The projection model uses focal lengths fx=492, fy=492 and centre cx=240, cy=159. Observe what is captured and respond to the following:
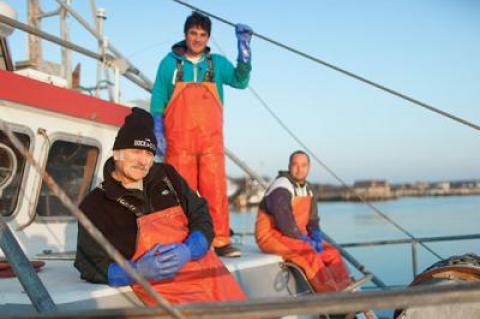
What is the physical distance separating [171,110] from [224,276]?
1875 millimetres

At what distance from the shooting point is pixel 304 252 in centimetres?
424

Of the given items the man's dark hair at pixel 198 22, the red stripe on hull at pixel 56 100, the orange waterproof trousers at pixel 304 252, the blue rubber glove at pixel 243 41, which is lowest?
the orange waterproof trousers at pixel 304 252

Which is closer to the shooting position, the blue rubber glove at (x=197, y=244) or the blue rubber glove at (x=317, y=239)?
the blue rubber glove at (x=197, y=244)

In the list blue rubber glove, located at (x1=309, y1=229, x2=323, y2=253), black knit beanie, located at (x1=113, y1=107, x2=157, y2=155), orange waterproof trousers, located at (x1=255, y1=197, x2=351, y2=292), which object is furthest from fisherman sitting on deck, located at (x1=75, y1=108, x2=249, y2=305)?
blue rubber glove, located at (x1=309, y1=229, x2=323, y2=253)

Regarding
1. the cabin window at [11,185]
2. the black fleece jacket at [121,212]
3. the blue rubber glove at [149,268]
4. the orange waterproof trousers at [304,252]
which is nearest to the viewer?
the blue rubber glove at [149,268]

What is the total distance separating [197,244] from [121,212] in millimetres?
455

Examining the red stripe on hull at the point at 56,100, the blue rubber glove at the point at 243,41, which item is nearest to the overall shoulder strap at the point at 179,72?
the blue rubber glove at the point at 243,41

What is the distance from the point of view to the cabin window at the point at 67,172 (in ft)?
14.6

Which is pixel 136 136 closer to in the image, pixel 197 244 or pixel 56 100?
pixel 197 244

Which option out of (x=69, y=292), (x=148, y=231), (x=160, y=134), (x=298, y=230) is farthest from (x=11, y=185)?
(x=298, y=230)

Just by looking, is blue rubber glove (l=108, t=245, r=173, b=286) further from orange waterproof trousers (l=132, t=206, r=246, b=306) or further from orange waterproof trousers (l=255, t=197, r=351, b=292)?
orange waterproof trousers (l=255, t=197, r=351, b=292)

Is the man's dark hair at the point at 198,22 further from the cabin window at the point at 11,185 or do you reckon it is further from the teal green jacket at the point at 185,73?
the cabin window at the point at 11,185

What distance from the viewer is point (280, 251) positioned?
171 inches

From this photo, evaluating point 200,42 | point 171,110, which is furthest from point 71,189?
point 200,42
